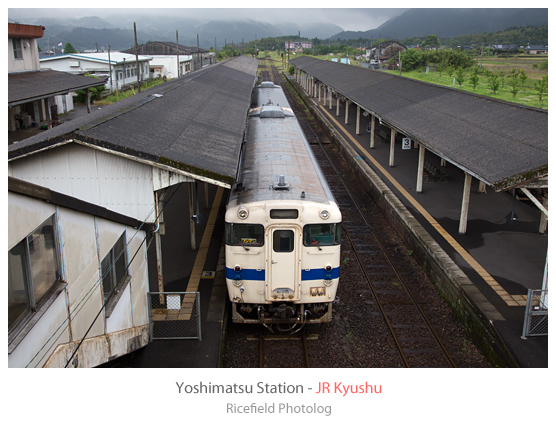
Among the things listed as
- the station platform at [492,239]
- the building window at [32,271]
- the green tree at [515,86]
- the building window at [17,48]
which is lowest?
the station platform at [492,239]

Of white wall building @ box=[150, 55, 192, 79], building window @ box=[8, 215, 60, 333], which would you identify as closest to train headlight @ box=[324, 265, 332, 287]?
building window @ box=[8, 215, 60, 333]

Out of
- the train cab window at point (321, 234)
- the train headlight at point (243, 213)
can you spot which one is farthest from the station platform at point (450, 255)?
the train cab window at point (321, 234)

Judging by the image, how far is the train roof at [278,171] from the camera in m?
8.59

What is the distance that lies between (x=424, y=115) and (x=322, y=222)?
11.3 meters

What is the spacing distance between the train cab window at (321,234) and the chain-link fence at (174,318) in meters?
2.31

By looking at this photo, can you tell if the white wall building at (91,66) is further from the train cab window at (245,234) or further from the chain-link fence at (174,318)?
the train cab window at (245,234)

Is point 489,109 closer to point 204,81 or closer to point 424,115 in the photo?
point 424,115

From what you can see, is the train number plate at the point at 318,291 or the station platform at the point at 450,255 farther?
the train number plate at the point at 318,291

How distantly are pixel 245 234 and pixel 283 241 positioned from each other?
692mm

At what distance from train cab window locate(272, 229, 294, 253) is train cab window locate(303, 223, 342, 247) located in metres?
0.25

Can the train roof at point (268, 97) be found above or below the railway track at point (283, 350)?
above

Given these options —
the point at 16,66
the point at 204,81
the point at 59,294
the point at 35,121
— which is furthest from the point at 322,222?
the point at 16,66

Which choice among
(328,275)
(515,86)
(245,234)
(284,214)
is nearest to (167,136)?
(245,234)

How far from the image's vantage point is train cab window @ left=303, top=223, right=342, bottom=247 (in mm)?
8391
